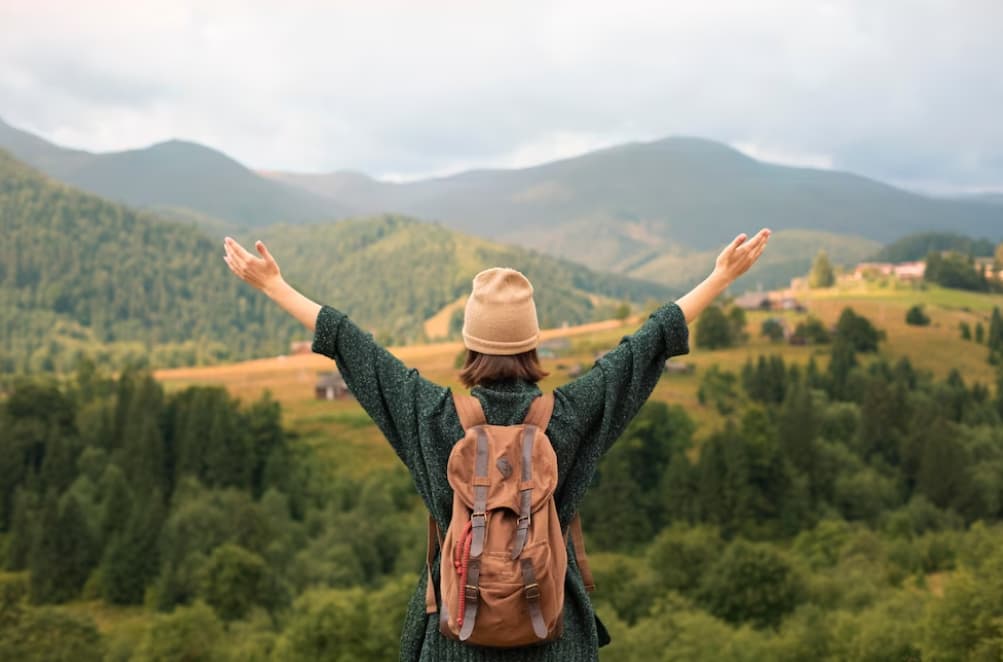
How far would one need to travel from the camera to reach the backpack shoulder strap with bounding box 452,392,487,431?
10.5ft

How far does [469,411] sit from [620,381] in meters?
0.55

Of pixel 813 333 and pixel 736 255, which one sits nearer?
pixel 736 255

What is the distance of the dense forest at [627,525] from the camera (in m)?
37.3

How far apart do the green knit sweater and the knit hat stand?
Answer: 0.15 meters

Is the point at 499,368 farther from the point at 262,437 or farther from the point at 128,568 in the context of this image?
the point at 262,437

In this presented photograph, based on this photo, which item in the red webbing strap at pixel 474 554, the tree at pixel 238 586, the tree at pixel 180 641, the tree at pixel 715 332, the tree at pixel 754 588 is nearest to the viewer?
the red webbing strap at pixel 474 554

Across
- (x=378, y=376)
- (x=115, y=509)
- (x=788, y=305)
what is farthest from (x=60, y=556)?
(x=788, y=305)

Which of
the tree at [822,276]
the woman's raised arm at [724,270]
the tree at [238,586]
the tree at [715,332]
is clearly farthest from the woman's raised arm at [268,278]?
the tree at [822,276]

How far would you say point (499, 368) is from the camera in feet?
10.8

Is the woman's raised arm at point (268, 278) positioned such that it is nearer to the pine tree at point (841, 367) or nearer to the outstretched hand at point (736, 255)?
the outstretched hand at point (736, 255)

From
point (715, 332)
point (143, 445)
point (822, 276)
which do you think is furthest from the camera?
point (822, 276)

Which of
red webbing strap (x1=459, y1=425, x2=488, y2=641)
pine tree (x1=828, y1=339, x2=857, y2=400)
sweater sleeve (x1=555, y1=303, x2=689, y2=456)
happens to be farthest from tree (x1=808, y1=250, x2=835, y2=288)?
red webbing strap (x1=459, y1=425, x2=488, y2=641)

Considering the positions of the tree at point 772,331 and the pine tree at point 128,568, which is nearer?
the pine tree at point 128,568

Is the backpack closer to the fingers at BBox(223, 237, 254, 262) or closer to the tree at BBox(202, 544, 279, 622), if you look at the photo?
the fingers at BBox(223, 237, 254, 262)
